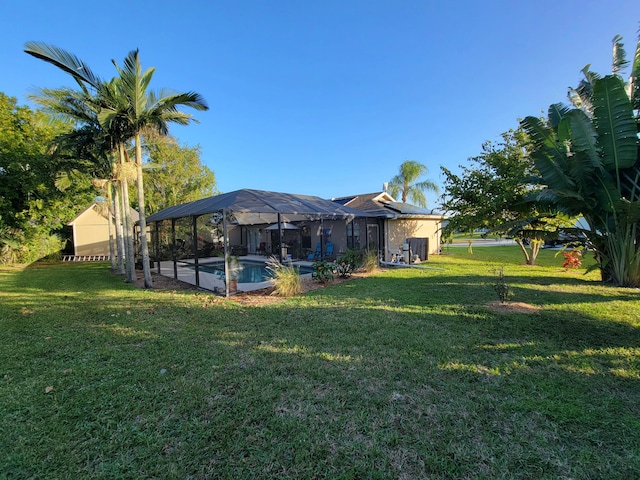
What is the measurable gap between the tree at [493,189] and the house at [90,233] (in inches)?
915

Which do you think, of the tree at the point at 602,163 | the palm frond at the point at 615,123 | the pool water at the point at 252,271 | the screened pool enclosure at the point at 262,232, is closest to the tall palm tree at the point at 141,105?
the screened pool enclosure at the point at 262,232

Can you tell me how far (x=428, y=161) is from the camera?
26281 millimetres

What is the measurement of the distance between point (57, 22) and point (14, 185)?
12201 millimetres

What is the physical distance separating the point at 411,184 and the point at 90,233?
93.1 ft

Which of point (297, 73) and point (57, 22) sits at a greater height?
point (297, 73)

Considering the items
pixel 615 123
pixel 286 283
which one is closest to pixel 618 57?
pixel 615 123

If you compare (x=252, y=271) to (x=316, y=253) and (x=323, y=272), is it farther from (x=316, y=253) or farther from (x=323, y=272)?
(x=323, y=272)

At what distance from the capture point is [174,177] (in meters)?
26.0

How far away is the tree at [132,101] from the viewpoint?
8.37 metres

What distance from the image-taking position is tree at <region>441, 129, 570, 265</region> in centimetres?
1088

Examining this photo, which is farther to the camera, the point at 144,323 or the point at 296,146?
the point at 296,146

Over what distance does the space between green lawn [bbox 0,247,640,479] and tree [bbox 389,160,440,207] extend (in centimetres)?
2135

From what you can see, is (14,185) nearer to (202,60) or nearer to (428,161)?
(202,60)

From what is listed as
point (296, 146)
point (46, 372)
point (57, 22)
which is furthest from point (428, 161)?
point (46, 372)
